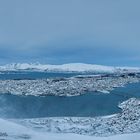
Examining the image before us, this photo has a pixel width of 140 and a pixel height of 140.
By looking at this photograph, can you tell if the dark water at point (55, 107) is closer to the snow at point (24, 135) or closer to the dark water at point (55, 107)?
the dark water at point (55, 107)

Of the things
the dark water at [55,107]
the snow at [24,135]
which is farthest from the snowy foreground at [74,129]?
the dark water at [55,107]

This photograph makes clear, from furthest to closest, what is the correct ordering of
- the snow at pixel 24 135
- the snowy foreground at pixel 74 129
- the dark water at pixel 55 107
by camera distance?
the dark water at pixel 55 107, the snowy foreground at pixel 74 129, the snow at pixel 24 135

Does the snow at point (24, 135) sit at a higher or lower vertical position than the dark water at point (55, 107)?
higher

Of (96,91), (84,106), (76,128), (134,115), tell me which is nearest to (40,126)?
(76,128)

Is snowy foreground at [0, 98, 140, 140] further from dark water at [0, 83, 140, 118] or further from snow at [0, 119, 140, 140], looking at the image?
dark water at [0, 83, 140, 118]

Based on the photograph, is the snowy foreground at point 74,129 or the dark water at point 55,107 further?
the dark water at point 55,107

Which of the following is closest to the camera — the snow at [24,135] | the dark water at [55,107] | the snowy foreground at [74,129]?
the snow at [24,135]

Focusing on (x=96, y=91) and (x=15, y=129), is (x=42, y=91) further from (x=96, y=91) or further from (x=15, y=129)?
(x=15, y=129)

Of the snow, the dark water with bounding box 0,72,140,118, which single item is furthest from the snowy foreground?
the dark water with bounding box 0,72,140,118

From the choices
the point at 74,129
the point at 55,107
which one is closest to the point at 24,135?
the point at 74,129
